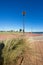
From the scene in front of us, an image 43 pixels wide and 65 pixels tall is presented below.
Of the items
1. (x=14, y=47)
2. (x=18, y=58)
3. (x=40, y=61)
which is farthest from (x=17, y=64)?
(x=40, y=61)

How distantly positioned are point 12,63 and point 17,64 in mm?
311

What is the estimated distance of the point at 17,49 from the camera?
203 inches

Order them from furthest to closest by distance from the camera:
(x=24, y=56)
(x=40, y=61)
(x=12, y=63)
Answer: (x=40, y=61) < (x=24, y=56) < (x=12, y=63)

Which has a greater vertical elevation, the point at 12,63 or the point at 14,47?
the point at 14,47

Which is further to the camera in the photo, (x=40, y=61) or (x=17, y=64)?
(x=40, y=61)

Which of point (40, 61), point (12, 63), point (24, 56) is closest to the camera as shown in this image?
point (12, 63)

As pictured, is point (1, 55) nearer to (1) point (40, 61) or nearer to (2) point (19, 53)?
(2) point (19, 53)

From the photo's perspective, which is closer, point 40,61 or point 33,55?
point 33,55

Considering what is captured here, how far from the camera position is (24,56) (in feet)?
17.7

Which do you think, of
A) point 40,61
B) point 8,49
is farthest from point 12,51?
point 40,61

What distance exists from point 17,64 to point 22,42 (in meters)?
0.74

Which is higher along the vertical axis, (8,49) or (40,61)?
(8,49)

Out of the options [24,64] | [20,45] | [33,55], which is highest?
[20,45]

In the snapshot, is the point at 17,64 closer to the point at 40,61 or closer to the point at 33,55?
the point at 33,55
